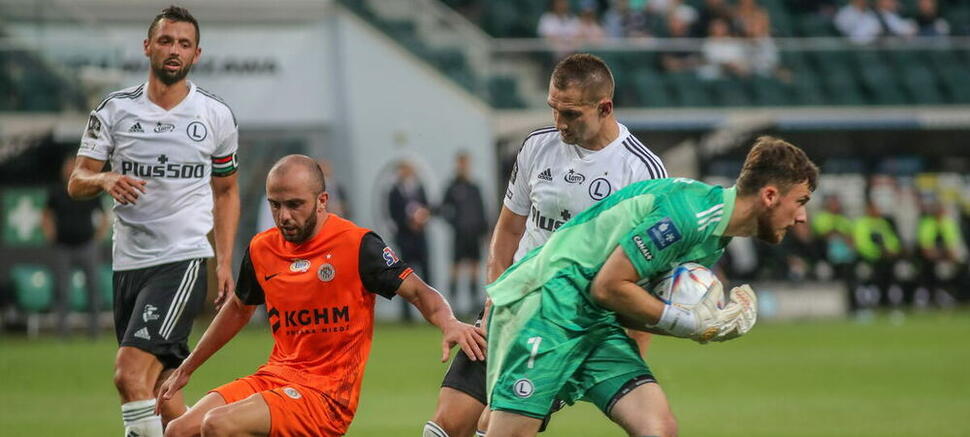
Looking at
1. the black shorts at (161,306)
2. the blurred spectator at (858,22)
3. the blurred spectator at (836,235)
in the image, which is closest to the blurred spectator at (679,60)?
the blurred spectator at (836,235)

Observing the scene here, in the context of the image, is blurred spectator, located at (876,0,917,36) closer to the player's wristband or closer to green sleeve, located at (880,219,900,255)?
green sleeve, located at (880,219,900,255)

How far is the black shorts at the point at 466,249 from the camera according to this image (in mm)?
21406

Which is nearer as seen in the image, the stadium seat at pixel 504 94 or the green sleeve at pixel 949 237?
the stadium seat at pixel 504 94

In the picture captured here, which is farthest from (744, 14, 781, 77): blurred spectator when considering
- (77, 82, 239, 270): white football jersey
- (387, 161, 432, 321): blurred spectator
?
(77, 82, 239, 270): white football jersey

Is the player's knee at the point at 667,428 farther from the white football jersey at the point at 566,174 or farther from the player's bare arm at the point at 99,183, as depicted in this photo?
the player's bare arm at the point at 99,183

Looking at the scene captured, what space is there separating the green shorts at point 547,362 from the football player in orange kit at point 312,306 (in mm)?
358

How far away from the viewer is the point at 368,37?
2244cm

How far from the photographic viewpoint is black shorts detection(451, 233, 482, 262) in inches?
843

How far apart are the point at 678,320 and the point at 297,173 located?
5.88 ft

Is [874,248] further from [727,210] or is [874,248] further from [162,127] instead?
[727,210]

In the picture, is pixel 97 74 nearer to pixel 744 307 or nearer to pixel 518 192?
pixel 518 192

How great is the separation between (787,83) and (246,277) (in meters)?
18.2

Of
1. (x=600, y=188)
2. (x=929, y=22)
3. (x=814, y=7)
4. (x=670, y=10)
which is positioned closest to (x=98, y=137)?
(x=600, y=188)

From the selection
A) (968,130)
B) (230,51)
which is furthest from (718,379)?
(968,130)
